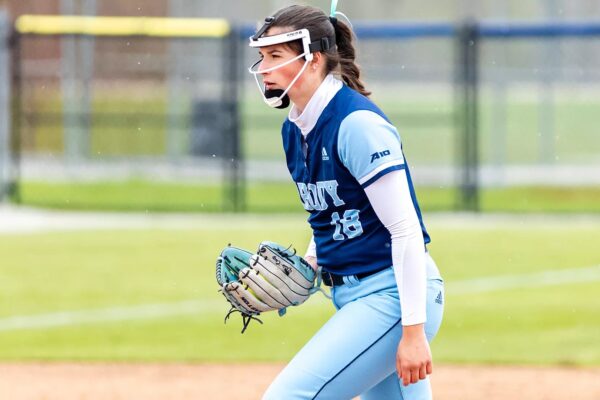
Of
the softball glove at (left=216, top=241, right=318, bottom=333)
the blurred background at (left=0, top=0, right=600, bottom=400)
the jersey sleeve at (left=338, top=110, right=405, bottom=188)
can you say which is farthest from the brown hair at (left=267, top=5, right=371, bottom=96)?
the blurred background at (left=0, top=0, right=600, bottom=400)

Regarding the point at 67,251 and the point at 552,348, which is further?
the point at 67,251

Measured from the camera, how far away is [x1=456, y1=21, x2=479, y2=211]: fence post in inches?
701

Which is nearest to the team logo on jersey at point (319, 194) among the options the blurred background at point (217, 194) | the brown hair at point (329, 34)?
the brown hair at point (329, 34)

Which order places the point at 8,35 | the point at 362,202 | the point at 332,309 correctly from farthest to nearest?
the point at 8,35 < the point at 332,309 < the point at 362,202

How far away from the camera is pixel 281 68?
4.12 meters

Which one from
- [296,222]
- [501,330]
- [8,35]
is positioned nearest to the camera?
[501,330]

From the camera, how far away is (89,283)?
39.0ft

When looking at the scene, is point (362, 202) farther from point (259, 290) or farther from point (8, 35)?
point (8, 35)

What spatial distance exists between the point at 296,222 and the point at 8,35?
550 cm

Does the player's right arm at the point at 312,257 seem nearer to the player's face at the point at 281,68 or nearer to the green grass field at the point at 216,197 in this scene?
the player's face at the point at 281,68

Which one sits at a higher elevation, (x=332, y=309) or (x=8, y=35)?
(x=8, y=35)

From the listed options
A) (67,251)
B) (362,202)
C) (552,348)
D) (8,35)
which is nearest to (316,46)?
(362,202)

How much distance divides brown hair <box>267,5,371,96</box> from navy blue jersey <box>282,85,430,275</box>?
0.12 meters

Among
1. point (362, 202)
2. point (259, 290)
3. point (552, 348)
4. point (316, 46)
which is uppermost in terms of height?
point (316, 46)
